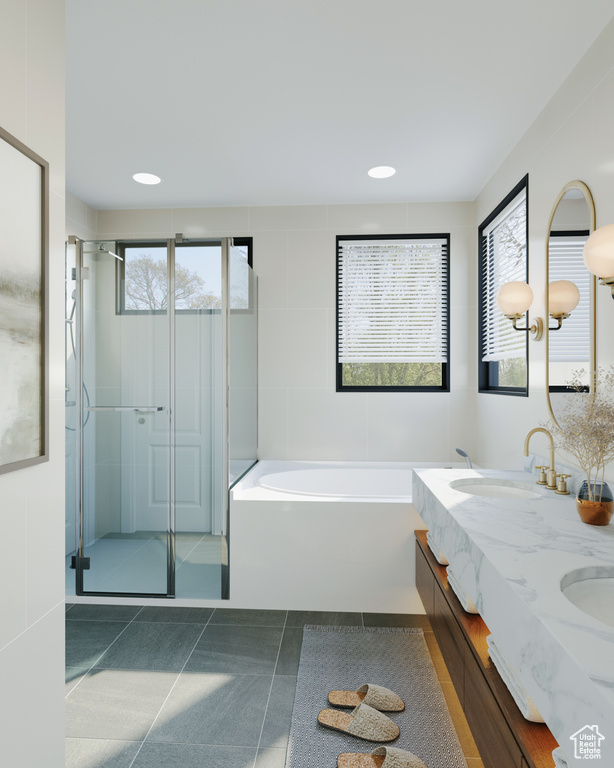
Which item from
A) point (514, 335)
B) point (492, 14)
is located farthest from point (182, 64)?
point (514, 335)

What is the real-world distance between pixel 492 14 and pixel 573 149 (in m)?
0.63

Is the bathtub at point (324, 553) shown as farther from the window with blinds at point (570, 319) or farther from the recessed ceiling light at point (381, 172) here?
the recessed ceiling light at point (381, 172)

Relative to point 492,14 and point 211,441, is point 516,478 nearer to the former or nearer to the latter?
point 211,441

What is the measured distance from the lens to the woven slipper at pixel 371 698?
1.97 m

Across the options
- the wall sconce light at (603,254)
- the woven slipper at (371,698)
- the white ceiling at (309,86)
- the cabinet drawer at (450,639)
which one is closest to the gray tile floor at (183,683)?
the woven slipper at (371,698)

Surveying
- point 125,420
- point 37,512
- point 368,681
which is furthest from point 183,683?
point 125,420

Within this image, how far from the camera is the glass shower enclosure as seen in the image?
2852mm

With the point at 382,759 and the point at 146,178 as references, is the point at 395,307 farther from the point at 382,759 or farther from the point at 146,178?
the point at 382,759

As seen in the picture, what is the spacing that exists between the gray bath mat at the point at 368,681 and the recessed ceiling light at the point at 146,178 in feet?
9.21

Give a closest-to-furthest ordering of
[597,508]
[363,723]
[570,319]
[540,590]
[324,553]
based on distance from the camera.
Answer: [540,590]
[597,508]
[363,723]
[570,319]
[324,553]

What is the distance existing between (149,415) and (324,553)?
1.22 metres

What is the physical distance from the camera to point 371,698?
200 cm

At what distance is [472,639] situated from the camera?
1527mm

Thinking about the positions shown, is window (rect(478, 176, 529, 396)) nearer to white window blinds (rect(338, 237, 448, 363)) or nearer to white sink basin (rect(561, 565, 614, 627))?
white window blinds (rect(338, 237, 448, 363))
